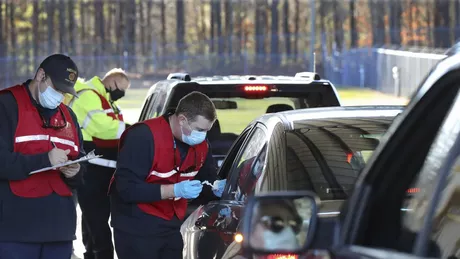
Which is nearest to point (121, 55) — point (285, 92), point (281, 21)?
point (281, 21)

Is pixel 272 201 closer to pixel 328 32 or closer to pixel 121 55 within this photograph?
pixel 121 55

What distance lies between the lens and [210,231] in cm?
663

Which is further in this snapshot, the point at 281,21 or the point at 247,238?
the point at 281,21

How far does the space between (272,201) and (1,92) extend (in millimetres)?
4033

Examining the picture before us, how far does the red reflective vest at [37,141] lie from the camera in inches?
281

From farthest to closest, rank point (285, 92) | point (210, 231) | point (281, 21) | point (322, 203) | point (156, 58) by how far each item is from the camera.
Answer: point (281, 21) < point (156, 58) < point (285, 92) < point (210, 231) < point (322, 203)

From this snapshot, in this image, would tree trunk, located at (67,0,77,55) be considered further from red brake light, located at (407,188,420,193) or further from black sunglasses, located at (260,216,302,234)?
red brake light, located at (407,188,420,193)

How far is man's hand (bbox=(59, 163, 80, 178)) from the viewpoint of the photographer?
7.30 metres

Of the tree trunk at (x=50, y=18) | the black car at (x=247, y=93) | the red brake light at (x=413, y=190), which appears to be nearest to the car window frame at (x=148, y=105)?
the black car at (x=247, y=93)

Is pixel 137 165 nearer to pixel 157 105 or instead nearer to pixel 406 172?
pixel 157 105

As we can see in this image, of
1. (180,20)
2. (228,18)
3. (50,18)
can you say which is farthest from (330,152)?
(228,18)

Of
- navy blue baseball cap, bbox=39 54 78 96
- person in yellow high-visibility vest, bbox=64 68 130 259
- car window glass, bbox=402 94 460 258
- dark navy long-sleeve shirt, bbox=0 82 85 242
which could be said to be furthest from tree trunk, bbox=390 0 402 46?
car window glass, bbox=402 94 460 258

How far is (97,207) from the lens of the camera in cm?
1177


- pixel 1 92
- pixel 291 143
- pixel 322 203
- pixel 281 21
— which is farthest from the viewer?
pixel 281 21
